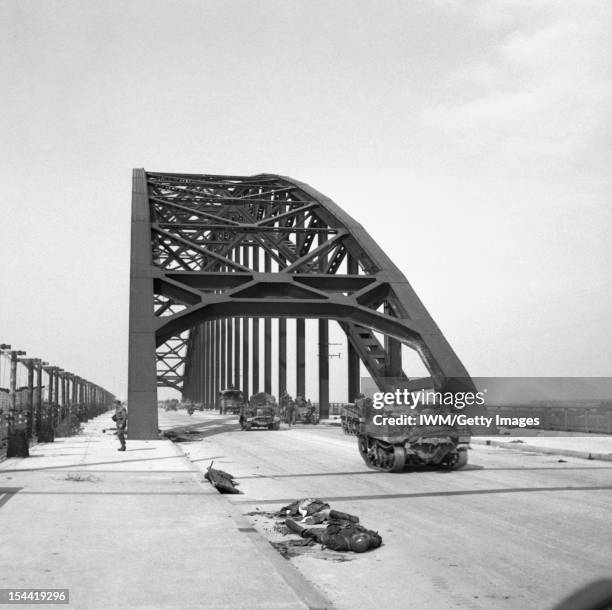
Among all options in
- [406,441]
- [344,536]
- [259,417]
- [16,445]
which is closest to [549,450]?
[406,441]

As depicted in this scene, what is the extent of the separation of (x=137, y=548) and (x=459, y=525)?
159 inches

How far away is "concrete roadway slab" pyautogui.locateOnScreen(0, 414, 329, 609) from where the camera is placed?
5844 millimetres

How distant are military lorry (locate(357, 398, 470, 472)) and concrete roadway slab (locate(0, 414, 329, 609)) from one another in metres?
4.57

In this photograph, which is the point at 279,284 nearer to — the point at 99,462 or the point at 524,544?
the point at 99,462

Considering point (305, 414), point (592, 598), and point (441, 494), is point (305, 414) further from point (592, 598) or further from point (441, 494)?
point (592, 598)

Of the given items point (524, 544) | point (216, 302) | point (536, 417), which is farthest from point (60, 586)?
point (536, 417)

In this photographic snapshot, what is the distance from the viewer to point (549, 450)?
21.3 metres

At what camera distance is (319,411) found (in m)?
47.8

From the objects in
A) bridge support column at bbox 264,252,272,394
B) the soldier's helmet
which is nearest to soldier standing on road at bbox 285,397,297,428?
bridge support column at bbox 264,252,272,394

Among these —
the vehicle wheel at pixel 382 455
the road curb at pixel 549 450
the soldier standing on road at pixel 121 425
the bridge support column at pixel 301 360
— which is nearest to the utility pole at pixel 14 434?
the soldier standing on road at pixel 121 425

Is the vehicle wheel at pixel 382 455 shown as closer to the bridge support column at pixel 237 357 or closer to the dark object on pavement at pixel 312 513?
the dark object on pavement at pixel 312 513

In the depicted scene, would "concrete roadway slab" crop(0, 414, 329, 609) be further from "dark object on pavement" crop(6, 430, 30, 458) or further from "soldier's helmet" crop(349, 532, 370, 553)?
"dark object on pavement" crop(6, 430, 30, 458)

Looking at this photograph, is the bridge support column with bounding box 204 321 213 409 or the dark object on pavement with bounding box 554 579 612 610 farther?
the bridge support column with bounding box 204 321 213 409

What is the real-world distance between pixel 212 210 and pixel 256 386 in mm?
15023
